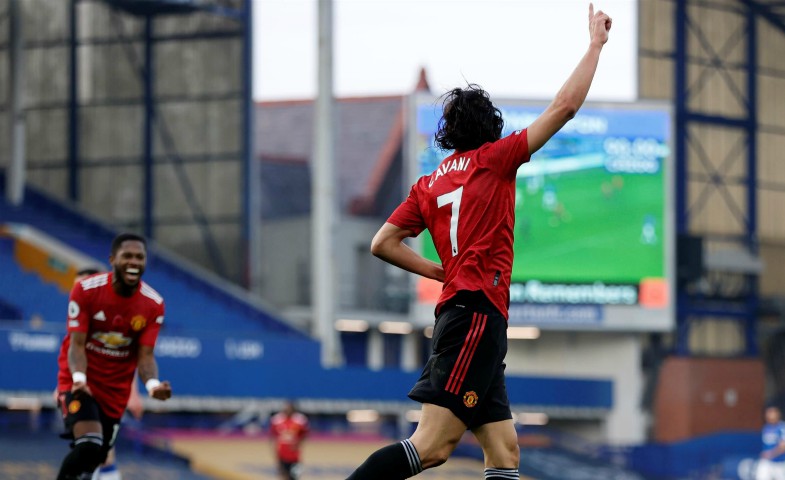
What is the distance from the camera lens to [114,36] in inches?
1512

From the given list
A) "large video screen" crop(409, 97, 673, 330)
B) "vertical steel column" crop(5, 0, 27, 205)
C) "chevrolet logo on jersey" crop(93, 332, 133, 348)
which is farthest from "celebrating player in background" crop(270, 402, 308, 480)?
"chevrolet logo on jersey" crop(93, 332, 133, 348)

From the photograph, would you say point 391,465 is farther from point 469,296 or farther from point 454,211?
point 454,211

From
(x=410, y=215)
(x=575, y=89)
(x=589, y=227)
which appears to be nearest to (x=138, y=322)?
(x=410, y=215)

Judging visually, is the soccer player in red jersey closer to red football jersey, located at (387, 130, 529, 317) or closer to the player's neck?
red football jersey, located at (387, 130, 529, 317)

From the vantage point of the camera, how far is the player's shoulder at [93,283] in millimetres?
9491

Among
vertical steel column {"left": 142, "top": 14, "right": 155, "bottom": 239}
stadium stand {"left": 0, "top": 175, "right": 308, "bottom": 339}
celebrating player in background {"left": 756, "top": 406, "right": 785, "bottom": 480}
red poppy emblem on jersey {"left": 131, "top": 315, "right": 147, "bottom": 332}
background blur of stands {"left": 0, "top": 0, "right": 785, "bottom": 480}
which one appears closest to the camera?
red poppy emblem on jersey {"left": 131, "top": 315, "right": 147, "bottom": 332}

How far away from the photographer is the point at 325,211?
105ft

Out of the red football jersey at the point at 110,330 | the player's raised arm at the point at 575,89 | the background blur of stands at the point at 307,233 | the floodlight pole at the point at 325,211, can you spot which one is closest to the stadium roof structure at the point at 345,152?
the background blur of stands at the point at 307,233

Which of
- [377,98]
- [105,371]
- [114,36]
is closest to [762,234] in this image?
[377,98]

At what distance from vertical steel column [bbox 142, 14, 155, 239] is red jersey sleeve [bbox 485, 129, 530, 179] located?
Answer: 32.3 metres

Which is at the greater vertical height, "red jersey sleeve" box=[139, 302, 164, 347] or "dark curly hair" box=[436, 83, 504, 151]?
"dark curly hair" box=[436, 83, 504, 151]

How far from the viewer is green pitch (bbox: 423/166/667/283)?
3447 centimetres

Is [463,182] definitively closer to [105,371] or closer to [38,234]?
[105,371]

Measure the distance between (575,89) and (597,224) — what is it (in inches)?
1132
